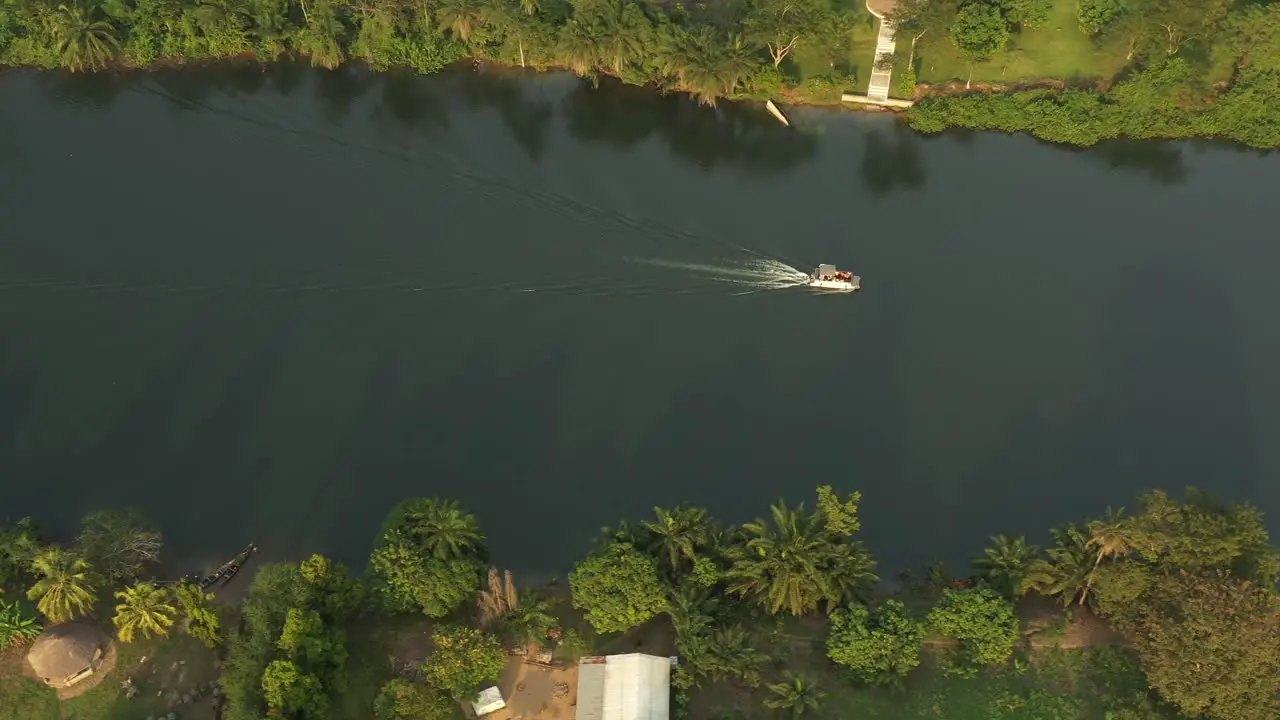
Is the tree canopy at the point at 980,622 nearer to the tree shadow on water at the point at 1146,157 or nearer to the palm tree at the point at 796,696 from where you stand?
the palm tree at the point at 796,696

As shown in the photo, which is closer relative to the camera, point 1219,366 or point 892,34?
point 1219,366

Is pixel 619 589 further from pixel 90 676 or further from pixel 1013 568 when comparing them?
pixel 90 676

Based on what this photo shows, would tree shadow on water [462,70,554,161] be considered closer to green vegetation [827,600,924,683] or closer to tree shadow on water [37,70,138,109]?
tree shadow on water [37,70,138,109]

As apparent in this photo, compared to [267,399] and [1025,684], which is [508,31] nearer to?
[267,399]

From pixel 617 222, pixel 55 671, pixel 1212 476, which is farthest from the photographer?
pixel 617 222

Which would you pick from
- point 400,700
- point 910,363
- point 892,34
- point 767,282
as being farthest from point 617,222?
point 400,700

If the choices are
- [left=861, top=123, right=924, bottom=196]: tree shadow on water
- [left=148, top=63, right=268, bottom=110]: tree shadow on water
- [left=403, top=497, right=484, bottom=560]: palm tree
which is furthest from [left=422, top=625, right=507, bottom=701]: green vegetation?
[left=148, top=63, right=268, bottom=110]: tree shadow on water

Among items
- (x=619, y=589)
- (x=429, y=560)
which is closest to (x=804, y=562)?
(x=619, y=589)
